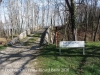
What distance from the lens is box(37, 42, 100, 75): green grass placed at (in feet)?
27.1

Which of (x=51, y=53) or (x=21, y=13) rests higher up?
(x=21, y=13)

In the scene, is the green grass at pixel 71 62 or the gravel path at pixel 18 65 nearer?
the gravel path at pixel 18 65

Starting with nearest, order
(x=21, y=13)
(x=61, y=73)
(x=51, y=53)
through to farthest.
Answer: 1. (x=61, y=73)
2. (x=51, y=53)
3. (x=21, y=13)

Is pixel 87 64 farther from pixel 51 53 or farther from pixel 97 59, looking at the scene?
pixel 51 53

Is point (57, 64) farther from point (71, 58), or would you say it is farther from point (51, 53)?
point (51, 53)

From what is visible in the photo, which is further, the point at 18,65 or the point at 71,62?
the point at 71,62

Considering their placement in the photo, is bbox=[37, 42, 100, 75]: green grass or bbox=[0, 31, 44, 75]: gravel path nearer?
bbox=[0, 31, 44, 75]: gravel path

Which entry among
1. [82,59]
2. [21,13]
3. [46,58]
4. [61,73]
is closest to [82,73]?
[61,73]

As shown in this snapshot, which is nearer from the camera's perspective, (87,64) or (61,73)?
(61,73)

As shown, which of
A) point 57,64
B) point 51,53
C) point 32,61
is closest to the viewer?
point 57,64

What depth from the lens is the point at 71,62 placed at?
9555mm

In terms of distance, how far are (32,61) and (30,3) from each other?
160ft

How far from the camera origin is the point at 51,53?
11273 millimetres

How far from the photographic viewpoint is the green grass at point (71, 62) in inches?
325
